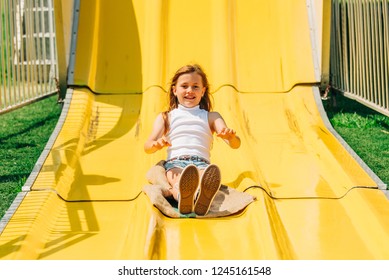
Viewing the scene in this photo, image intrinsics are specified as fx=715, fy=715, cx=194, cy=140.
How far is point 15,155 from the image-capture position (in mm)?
5539

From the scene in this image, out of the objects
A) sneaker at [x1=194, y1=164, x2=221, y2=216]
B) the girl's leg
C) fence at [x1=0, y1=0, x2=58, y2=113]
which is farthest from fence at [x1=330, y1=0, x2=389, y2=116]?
fence at [x1=0, y1=0, x2=58, y2=113]

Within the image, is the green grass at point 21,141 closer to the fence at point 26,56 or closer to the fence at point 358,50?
the fence at point 26,56

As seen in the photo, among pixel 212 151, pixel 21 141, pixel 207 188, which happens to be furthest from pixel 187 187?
pixel 21 141

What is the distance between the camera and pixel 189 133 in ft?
14.6

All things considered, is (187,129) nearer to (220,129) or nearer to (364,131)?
(220,129)

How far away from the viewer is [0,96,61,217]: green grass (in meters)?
4.77

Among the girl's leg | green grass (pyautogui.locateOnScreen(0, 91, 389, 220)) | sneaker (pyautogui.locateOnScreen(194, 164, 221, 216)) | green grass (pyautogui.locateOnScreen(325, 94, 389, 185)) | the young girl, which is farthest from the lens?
green grass (pyautogui.locateOnScreen(325, 94, 389, 185))

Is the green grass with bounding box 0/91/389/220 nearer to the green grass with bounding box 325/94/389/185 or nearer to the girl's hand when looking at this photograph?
the green grass with bounding box 325/94/389/185

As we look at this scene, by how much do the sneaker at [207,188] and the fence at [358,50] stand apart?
266 centimetres

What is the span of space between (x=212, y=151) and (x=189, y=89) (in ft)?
2.77

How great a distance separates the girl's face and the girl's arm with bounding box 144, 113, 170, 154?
19 cm

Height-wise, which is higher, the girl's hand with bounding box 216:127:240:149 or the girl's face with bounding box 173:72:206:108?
the girl's face with bounding box 173:72:206:108

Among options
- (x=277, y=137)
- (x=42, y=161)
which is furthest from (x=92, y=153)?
(x=277, y=137)
